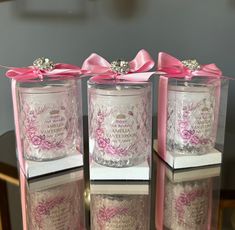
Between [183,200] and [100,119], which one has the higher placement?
[100,119]

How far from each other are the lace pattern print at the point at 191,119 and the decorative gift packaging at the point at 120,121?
0.19 ft

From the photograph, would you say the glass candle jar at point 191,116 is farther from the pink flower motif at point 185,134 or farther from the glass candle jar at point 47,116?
the glass candle jar at point 47,116

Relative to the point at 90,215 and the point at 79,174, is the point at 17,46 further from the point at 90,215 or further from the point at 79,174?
the point at 90,215

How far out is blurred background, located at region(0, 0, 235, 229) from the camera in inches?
37.5

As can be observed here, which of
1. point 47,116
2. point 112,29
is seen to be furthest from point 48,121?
point 112,29

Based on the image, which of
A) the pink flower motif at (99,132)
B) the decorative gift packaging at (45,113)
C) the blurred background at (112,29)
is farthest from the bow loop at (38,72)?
the blurred background at (112,29)

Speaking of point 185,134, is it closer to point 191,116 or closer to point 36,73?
point 191,116

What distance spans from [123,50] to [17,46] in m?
0.25

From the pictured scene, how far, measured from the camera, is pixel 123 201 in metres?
0.56

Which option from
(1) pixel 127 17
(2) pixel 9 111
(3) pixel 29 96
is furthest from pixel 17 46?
(3) pixel 29 96

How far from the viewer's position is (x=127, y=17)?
3.16ft

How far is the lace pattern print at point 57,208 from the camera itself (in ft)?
1.67

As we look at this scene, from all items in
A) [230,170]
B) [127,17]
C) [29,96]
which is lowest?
[230,170]

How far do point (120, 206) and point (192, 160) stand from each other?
0.61 ft
